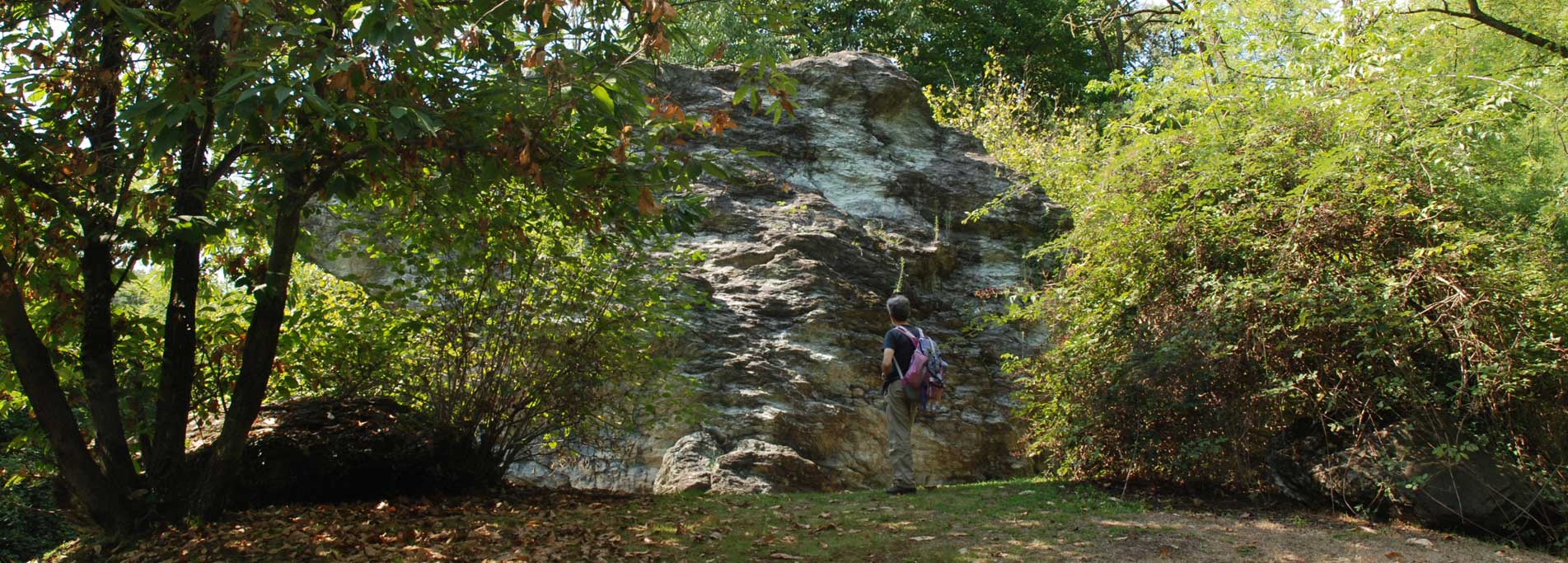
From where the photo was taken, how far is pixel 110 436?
5449 mm

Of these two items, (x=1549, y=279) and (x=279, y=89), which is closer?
(x=279, y=89)

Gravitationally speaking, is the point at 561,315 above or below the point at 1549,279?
above

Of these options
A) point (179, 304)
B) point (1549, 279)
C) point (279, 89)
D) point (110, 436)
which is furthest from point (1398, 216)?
point (110, 436)

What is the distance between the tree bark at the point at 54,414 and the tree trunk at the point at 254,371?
43 cm

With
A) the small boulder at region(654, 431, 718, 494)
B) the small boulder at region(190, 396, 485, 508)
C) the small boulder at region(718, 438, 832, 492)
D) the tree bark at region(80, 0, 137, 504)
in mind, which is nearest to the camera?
the tree bark at region(80, 0, 137, 504)

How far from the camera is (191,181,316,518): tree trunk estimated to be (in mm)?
5613

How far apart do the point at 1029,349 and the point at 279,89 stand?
9.41m

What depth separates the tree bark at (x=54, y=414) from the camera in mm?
5109

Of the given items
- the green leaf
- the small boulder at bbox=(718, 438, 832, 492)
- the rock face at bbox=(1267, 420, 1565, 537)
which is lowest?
the rock face at bbox=(1267, 420, 1565, 537)

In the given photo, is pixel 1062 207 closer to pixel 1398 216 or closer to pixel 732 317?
pixel 732 317

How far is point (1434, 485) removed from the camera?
241 inches

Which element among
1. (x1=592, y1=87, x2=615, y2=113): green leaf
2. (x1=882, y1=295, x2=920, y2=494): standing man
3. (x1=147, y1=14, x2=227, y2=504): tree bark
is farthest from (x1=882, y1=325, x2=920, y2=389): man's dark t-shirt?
(x1=147, y1=14, x2=227, y2=504): tree bark

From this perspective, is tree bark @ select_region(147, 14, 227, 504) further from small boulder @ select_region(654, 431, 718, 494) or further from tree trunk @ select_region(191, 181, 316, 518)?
small boulder @ select_region(654, 431, 718, 494)

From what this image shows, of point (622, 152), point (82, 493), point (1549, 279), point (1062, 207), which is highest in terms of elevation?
point (1062, 207)
